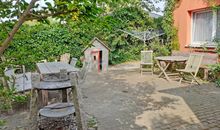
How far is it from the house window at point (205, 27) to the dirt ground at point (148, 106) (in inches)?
86.6

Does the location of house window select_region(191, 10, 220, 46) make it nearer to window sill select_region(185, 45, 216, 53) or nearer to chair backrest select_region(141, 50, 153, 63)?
window sill select_region(185, 45, 216, 53)

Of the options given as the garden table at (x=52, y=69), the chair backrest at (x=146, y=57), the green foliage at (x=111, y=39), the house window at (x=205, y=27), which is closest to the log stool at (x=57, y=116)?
the garden table at (x=52, y=69)

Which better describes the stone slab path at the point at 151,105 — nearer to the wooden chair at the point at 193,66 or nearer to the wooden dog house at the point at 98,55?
the wooden chair at the point at 193,66

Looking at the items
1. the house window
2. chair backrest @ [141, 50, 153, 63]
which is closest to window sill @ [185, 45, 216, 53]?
the house window

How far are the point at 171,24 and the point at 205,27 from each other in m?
1.86

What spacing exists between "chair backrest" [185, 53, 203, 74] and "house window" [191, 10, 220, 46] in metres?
1.10

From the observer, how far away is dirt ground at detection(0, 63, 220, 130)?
4.54 meters

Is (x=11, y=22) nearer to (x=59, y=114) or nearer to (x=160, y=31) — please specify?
(x=59, y=114)

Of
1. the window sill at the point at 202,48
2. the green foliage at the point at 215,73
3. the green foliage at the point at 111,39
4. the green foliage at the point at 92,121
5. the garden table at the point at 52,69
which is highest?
the green foliage at the point at 111,39

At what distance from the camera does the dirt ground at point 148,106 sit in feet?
14.9

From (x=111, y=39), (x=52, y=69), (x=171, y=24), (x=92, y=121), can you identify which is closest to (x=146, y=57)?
(x=171, y=24)

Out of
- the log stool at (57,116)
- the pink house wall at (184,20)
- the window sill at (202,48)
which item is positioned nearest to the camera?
the log stool at (57,116)

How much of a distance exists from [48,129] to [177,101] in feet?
10.3

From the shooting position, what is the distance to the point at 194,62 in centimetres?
833
